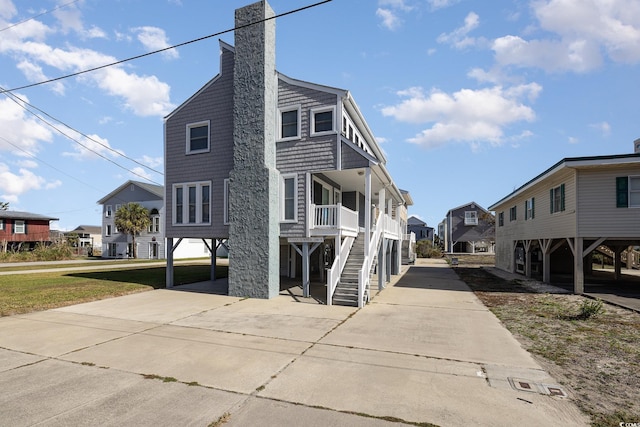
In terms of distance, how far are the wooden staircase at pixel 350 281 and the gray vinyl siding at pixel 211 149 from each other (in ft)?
17.8

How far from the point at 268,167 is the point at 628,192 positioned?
47.5ft

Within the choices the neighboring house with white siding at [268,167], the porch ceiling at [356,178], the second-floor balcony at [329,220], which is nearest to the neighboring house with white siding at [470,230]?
the porch ceiling at [356,178]

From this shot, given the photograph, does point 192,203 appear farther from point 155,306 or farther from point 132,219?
point 132,219

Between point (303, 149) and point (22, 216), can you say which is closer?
point (303, 149)

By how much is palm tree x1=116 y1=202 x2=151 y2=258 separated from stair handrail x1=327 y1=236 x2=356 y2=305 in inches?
1335

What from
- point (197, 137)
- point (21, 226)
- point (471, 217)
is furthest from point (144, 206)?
point (471, 217)

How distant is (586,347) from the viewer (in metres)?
7.11

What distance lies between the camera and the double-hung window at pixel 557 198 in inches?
615

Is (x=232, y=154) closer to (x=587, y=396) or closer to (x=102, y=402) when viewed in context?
(x=102, y=402)

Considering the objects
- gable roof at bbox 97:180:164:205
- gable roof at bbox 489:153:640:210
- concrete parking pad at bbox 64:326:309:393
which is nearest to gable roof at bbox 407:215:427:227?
gable roof at bbox 97:180:164:205

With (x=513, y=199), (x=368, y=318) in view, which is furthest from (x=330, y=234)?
(x=513, y=199)

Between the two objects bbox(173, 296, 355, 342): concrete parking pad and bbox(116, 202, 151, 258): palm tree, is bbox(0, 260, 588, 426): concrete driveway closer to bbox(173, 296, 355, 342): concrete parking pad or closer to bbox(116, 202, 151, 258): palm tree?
bbox(173, 296, 355, 342): concrete parking pad

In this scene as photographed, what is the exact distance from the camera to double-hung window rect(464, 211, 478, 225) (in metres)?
54.9

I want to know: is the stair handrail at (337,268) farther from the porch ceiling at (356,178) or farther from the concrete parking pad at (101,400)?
the concrete parking pad at (101,400)
